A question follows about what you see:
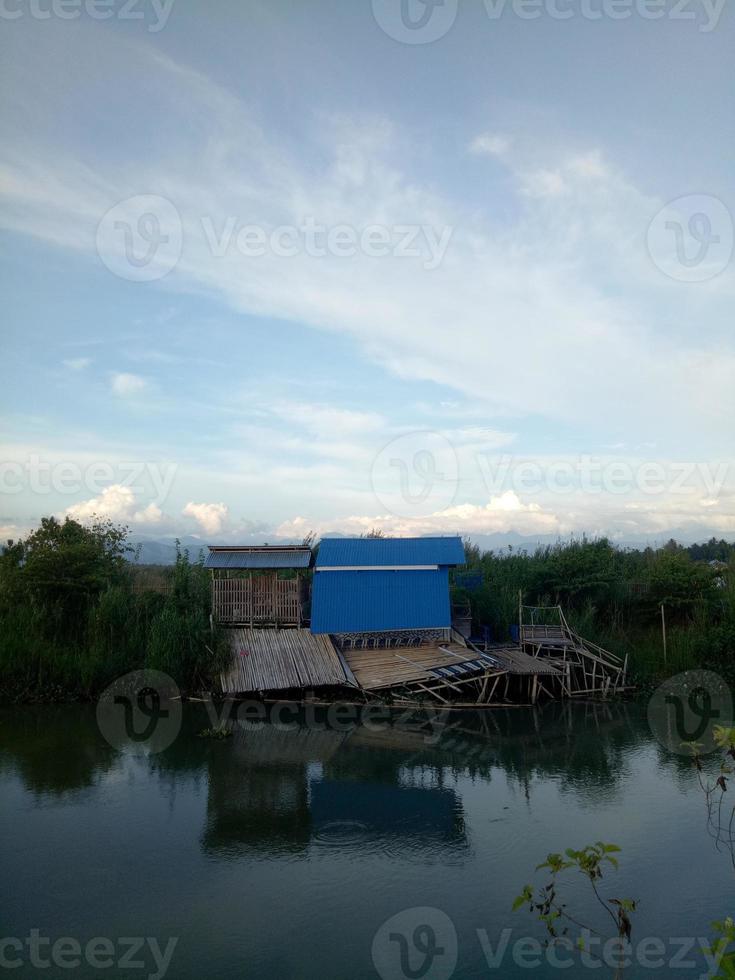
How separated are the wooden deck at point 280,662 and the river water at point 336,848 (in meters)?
1.19

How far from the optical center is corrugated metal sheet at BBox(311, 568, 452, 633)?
1800 cm

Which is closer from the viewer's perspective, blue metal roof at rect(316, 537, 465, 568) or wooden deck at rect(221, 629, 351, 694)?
wooden deck at rect(221, 629, 351, 694)

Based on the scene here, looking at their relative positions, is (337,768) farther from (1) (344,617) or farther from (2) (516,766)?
(1) (344,617)

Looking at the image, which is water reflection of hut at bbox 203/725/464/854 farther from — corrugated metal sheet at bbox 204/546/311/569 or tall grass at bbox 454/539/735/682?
tall grass at bbox 454/539/735/682

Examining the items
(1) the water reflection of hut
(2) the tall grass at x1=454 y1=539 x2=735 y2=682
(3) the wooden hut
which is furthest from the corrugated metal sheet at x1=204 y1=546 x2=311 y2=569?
(2) the tall grass at x1=454 y1=539 x2=735 y2=682

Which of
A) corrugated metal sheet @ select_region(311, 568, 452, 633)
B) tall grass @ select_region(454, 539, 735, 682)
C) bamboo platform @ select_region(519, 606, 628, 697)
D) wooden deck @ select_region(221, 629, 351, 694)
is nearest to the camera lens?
wooden deck @ select_region(221, 629, 351, 694)

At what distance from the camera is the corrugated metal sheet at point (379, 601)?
59.1 ft

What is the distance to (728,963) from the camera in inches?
113

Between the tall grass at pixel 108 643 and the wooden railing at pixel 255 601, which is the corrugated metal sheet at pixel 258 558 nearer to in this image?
the wooden railing at pixel 255 601

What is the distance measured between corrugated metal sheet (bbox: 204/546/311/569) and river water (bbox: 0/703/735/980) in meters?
4.43

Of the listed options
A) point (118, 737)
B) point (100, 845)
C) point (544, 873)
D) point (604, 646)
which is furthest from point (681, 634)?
point (100, 845)

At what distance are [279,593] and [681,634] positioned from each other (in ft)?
37.1

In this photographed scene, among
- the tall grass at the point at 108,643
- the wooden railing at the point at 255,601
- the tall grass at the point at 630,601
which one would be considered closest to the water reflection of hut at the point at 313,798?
the tall grass at the point at 108,643

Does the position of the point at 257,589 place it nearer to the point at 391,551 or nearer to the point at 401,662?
the point at 391,551
